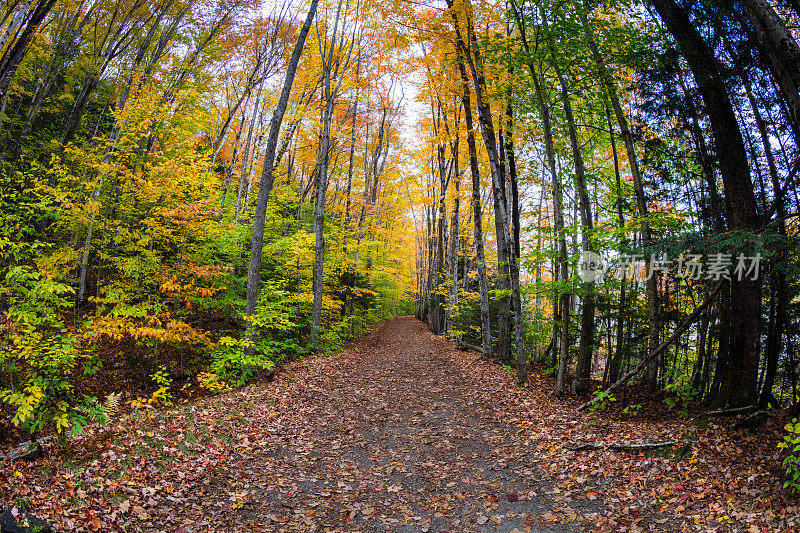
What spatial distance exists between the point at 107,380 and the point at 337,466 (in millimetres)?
6410

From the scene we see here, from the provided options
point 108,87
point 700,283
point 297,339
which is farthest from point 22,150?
point 700,283

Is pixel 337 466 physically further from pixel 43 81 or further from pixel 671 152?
pixel 43 81

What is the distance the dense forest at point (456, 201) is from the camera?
17.2 feet

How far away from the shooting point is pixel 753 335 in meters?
5.23

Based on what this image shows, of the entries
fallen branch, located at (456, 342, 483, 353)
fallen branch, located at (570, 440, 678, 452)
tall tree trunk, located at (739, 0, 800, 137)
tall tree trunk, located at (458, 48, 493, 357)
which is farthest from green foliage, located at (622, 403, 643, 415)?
fallen branch, located at (456, 342, 483, 353)

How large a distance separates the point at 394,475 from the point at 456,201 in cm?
1266

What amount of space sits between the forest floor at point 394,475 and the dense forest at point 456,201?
2.01 ft

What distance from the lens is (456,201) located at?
53.4 ft

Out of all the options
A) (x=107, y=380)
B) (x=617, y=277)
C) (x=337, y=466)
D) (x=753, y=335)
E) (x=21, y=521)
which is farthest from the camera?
(x=107, y=380)

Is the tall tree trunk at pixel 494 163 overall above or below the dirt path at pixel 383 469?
above

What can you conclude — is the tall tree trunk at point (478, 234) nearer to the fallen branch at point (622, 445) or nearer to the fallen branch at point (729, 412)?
the fallen branch at point (622, 445)

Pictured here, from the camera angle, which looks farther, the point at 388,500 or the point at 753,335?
the point at 753,335

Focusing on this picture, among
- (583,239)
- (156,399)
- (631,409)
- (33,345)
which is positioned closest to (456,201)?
(583,239)

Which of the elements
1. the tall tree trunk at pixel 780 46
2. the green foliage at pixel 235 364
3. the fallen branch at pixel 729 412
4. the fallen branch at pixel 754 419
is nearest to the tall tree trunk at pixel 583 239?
the fallen branch at pixel 729 412
